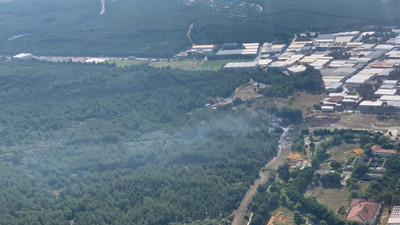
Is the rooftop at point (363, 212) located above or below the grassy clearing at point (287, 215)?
above

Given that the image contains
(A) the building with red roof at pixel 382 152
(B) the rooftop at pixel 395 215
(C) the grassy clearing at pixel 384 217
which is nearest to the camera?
(B) the rooftop at pixel 395 215

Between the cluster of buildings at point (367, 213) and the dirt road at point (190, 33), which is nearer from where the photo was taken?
the cluster of buildings at point (367, 213)

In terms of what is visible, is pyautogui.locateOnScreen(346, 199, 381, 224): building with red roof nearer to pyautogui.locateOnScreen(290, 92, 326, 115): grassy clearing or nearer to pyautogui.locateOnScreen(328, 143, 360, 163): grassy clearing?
pyautogui.locateOnScreen(328, 143, 360, 163): grassy clearing

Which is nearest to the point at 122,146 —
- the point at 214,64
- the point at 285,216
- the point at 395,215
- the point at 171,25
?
the point at 285,216

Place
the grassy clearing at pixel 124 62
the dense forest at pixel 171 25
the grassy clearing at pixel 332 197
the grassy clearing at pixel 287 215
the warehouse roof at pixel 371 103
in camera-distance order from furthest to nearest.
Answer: the dense forest at pixel 171 25
the grassy clearing at pixel 124 62
the warehouse roof at pixel 371 103
the grassy clearing at pixel 332 197
the grassy clearing at pixel 287 215

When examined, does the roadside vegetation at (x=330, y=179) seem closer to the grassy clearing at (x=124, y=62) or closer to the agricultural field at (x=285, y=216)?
the agricultural field at (x=285, y=216)

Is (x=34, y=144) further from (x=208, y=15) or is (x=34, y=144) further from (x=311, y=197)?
(x=208, y=15)

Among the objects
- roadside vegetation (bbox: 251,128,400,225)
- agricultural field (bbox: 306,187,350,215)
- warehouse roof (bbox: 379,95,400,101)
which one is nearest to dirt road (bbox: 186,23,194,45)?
warehouse roof (bbox: 379,95,400,101)

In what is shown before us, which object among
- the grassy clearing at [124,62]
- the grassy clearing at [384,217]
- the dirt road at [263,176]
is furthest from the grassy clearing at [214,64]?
the grassy clearing at [384,217]
